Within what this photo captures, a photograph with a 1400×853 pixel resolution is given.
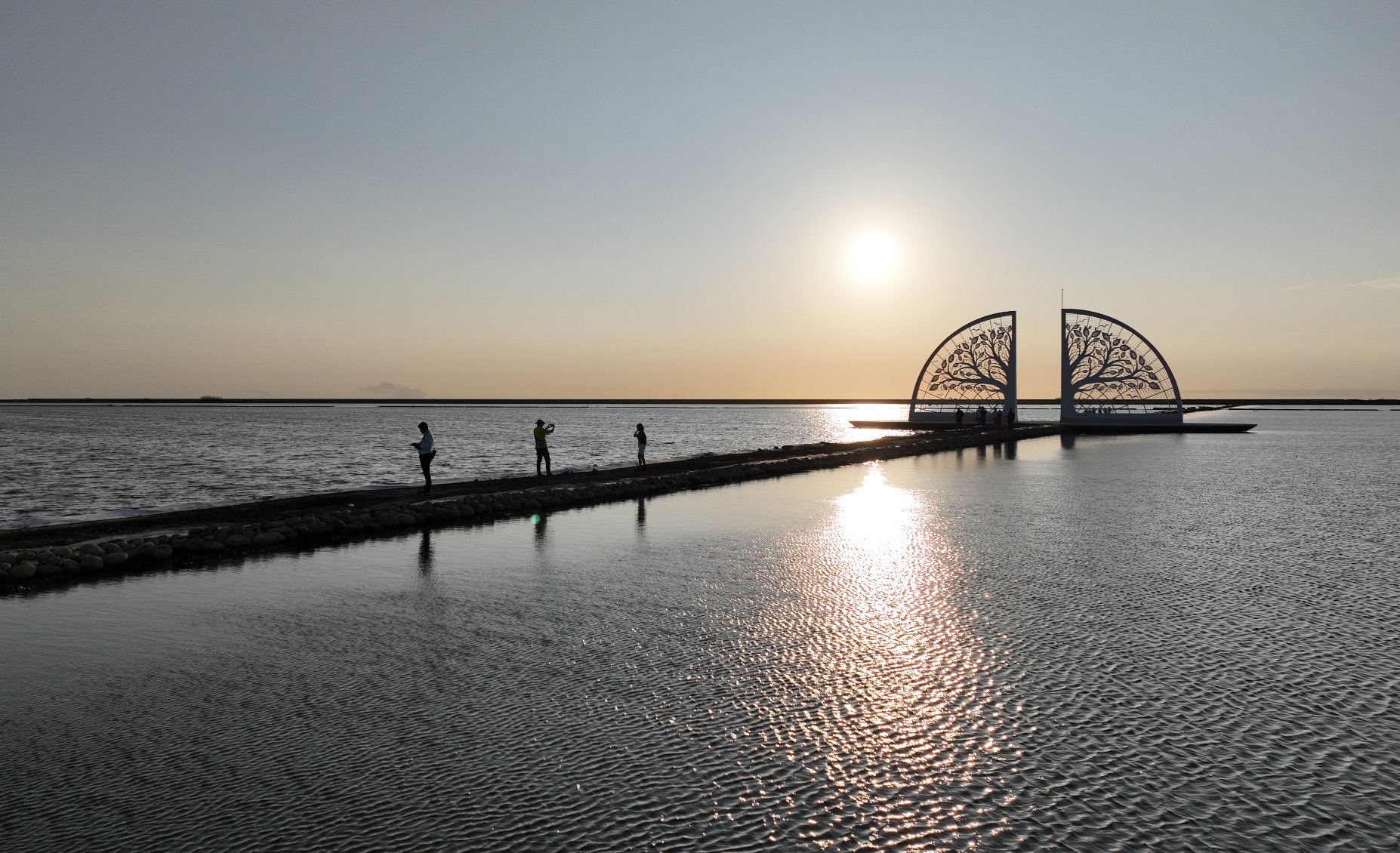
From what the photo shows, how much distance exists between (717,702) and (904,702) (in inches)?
56.1

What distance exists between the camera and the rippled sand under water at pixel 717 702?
186 inches

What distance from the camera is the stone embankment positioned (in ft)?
42.2

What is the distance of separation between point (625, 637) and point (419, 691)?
7.43 feet

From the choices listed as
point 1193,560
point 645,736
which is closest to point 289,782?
point 645,736

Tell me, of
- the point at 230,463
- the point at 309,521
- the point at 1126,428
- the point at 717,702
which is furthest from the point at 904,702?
the point at 1126,428

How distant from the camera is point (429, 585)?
1154 cm

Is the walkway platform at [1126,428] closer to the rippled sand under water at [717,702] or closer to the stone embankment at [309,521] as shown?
the stone embankment at [309,521]

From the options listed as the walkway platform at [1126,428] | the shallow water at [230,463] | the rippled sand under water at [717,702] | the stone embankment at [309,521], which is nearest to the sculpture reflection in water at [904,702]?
the rippled sand under water at [717,702]

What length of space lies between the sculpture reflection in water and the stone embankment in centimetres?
923

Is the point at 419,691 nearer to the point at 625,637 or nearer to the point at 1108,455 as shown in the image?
the point at 625,637

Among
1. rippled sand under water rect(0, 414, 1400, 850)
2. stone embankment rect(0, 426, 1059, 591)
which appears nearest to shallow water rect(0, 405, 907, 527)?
stone embankment rect(0, 426, 1059, 591)

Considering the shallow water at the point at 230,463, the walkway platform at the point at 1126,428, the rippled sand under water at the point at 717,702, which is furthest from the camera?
the walkway platform at the point at 1126,428

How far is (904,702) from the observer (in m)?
6.64

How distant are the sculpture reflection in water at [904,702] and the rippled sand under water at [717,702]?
0.03m
